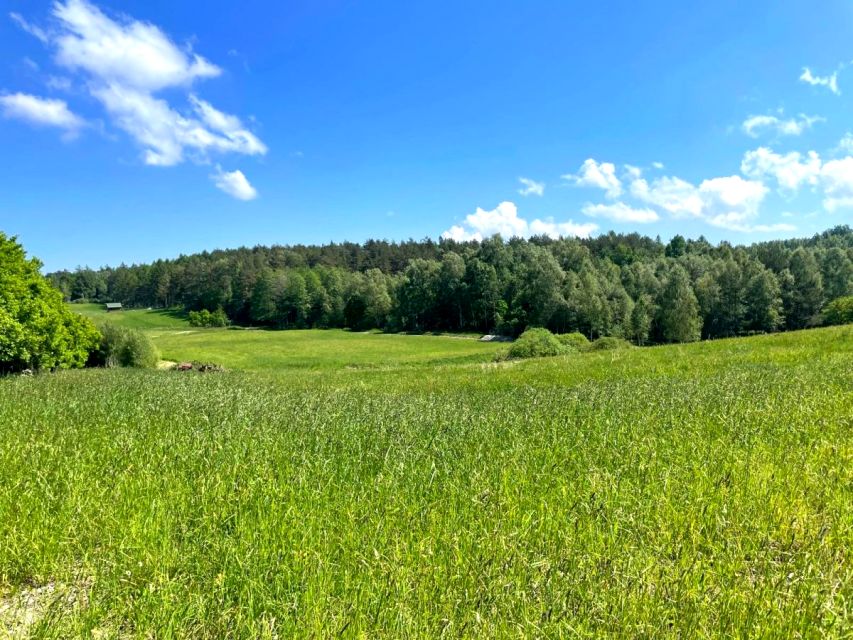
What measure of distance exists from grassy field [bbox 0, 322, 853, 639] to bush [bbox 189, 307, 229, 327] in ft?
391

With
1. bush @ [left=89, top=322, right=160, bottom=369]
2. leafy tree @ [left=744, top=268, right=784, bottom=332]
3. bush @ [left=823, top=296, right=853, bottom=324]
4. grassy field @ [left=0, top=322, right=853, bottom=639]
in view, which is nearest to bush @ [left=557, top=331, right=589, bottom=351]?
bush @ [left=823, top=296, right=853, bottom=324]

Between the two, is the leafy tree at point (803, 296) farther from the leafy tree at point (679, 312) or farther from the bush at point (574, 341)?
the bush at point (574, 341)

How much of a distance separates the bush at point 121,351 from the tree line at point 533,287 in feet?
199

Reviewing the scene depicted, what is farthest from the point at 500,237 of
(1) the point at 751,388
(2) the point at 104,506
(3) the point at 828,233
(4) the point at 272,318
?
(3) the point at 828,233

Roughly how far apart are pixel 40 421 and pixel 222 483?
5594 millimetres

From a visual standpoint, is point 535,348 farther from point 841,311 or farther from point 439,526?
point 841,311

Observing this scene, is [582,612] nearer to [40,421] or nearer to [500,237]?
[40,421]

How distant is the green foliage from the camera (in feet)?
82.9

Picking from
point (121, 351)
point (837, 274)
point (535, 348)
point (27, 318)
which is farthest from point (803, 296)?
point (27, 318)

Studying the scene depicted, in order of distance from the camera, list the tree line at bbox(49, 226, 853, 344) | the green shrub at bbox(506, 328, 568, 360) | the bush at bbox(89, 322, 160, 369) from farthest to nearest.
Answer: the tree line at bbox(49, 226, 853, 344) < the green shrub at bbox(506, 328, 568, 360) < the bush at bbox(89, 322, 160, 369)

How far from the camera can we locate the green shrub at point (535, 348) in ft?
143

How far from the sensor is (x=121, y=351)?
43188mm

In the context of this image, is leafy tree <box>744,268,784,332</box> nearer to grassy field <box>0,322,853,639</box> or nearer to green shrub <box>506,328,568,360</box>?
green shrub <box>506,328,568,360</box>

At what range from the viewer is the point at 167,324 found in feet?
381
